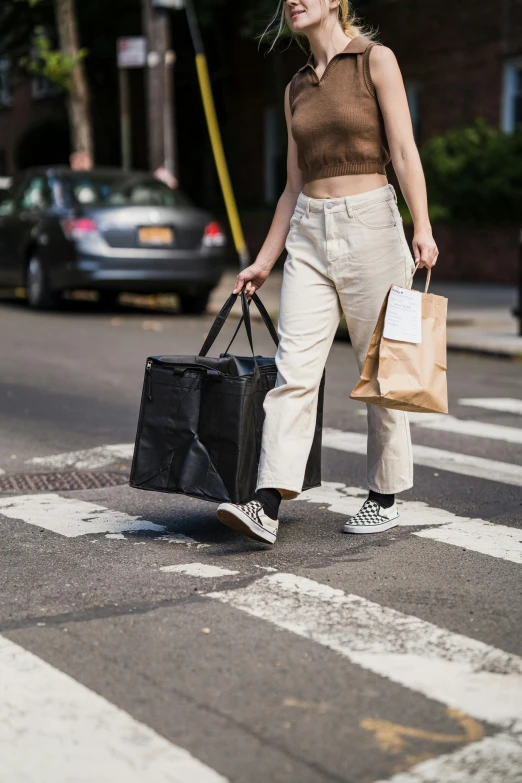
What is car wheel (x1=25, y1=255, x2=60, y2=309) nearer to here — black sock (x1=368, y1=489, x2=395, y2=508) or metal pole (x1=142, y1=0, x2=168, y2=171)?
metal pole (x1=142, y1=0, x2=168, y2=171)

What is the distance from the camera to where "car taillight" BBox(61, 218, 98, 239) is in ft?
45.7

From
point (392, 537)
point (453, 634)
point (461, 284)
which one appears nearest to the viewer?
point (453, 634)

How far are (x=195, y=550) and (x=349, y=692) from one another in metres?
1.56

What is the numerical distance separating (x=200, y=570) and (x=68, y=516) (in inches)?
41.2

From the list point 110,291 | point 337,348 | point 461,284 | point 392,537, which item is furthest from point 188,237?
point 392,537

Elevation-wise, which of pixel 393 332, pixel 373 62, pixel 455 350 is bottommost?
pixel 455 350

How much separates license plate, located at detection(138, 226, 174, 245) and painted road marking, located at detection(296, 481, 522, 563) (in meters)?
8.44

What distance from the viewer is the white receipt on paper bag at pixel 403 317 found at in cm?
459

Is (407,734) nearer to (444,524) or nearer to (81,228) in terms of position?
(444,524)

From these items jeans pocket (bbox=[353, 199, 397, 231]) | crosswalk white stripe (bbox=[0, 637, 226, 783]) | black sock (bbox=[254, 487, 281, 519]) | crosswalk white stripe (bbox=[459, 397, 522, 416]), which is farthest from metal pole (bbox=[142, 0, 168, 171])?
crosswalk white stripe (bbox=[0, 637, 226, 783])

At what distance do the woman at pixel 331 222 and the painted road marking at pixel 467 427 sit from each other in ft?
9.09

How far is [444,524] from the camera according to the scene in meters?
5.21

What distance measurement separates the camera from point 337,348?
12.0 meters

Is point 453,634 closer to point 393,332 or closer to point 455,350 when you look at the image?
point 393,332
